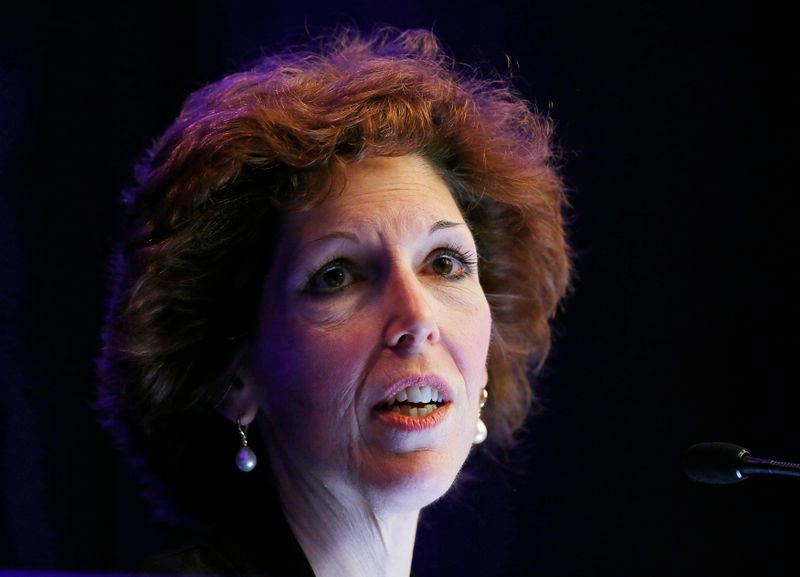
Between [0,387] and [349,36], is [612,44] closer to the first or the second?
[349,36]

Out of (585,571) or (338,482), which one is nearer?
(338,482)

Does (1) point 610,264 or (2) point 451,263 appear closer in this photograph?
(2) point 451,263

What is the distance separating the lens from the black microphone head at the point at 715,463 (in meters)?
1.30

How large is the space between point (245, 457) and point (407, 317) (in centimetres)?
37

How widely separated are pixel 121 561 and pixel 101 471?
0.17 meters

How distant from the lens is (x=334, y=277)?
1.58m

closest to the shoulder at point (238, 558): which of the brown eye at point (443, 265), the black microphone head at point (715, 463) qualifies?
the brown eye at point (443, 265)

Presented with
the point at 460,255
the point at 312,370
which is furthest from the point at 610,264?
the point at 312,370

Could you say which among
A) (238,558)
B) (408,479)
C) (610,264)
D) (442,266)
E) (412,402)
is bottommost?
(238,558)

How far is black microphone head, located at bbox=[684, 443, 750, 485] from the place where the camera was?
130 cm

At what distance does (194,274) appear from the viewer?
1.64 meters

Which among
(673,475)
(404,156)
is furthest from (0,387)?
(673,475)

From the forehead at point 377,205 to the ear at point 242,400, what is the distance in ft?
0.82

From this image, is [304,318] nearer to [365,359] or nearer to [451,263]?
[365,359]
